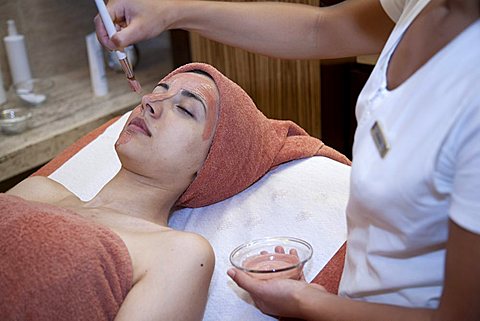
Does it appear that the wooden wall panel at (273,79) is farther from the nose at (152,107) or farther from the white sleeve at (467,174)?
the white sleeve at (467,174)

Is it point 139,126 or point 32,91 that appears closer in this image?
point 139,126

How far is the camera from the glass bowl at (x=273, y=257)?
48.4 inches

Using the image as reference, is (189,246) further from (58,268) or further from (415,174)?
(415,174)

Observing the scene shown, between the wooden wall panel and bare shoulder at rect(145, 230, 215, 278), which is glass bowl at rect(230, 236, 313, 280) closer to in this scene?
bare shoulder at rect(145, 230, 215, 278)

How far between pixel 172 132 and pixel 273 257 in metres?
0.38

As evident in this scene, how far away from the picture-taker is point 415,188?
86 centimetres

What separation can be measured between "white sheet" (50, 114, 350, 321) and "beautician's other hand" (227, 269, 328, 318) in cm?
17

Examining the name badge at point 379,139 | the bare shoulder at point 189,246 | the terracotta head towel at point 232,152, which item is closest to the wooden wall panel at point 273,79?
the terracotta head towel at point 232,152

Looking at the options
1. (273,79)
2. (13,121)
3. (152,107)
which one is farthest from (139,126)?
(273,79)

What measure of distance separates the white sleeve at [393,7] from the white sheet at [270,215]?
1.45ft

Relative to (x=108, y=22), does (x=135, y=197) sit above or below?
below

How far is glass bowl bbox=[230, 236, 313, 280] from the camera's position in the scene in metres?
1.23

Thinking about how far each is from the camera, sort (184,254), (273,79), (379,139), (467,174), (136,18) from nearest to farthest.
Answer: (467,174) → (379,139) → (184,254) → (136,18) → (273,79)

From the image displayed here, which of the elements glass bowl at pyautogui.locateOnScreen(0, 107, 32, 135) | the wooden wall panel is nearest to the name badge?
the wooden wall panel
